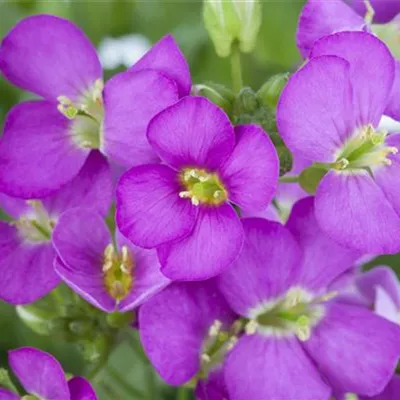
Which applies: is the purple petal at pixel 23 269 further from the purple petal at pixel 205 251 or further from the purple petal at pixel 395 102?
the purple petal at pixel 395 102

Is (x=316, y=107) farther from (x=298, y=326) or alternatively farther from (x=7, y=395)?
(x=7, y=395)

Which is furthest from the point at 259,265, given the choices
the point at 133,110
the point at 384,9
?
the point at 384,9

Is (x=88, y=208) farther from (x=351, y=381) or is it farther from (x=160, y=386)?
(x=160, y=386)

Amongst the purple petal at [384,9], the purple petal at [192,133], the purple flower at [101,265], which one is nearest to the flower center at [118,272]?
the purple flower at [101,265]

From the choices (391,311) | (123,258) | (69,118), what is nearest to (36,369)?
(123,258)

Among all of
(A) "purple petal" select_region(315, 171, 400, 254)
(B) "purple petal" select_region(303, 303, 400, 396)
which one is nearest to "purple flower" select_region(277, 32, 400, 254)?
(A) "purple petal" select_region(315, 171, 400, 254)

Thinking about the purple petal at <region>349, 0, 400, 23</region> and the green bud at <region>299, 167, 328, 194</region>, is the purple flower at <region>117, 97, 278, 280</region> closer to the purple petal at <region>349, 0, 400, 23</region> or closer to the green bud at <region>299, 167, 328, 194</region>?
the green bud at <region>299, 167, 328, 194</region>
